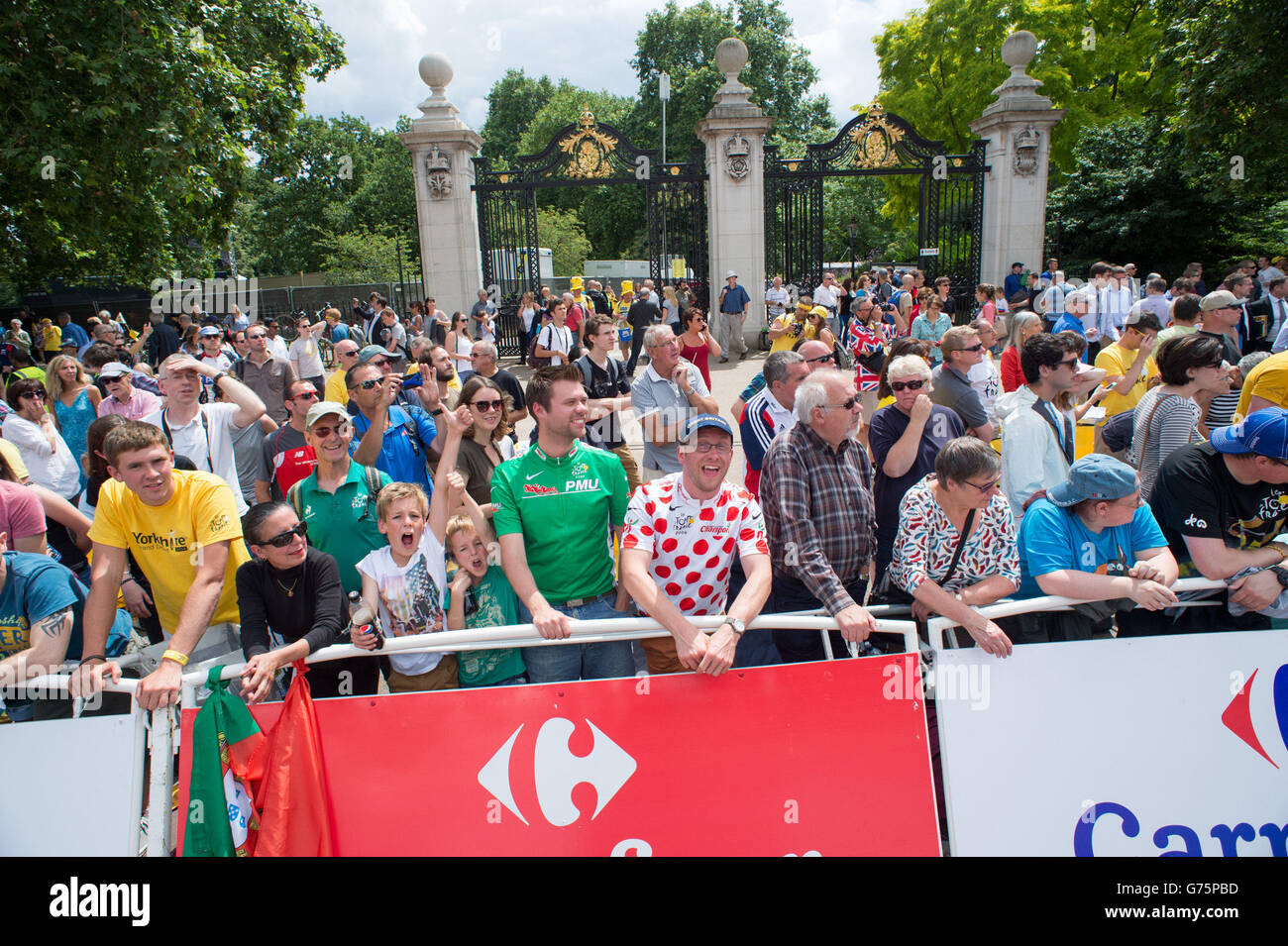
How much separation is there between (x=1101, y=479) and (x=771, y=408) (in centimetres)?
219

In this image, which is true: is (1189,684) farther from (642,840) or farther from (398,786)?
(398,786)

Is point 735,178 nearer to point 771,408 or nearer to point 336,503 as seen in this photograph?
point 771,408

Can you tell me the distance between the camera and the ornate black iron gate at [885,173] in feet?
60.1

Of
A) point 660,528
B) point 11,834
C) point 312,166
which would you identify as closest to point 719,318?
point 660,528

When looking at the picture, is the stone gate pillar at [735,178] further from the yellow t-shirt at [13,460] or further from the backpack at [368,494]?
the yellow t-shirt at [13,460]

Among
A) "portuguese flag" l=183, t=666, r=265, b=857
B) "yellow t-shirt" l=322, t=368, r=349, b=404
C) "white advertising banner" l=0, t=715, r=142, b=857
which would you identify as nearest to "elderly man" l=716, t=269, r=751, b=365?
"yellow t-shirt" l=322, t=368, r=349, b=404

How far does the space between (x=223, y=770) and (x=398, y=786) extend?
0.62 metres

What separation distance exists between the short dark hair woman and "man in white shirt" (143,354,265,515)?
180 cm

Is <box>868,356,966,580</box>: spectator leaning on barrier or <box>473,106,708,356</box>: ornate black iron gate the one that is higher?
<box>473,106,708,356</box>: ornate black iron gate

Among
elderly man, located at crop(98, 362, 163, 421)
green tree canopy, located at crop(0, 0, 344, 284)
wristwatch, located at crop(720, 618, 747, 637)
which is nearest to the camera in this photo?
wristwatch, located at crop(720, 618, 747, 637)

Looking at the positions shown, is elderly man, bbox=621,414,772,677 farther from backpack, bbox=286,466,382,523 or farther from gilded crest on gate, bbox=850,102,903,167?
gilded crest on gate, bbox=850,102,903,167

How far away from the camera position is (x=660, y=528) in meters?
3.55

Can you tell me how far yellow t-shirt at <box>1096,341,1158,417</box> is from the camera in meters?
6.00

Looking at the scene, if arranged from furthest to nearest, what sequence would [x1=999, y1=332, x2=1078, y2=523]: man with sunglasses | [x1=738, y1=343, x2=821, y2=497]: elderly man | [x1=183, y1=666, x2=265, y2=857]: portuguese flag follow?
[x1=738, y1=343, x2=821, y2=497]: elderly man, [x1=999, y1=332, x2=1078, y2=523]: man with sunglasses, [x1=183, y1=666, x2=265, y2=857]: portuguese flag
